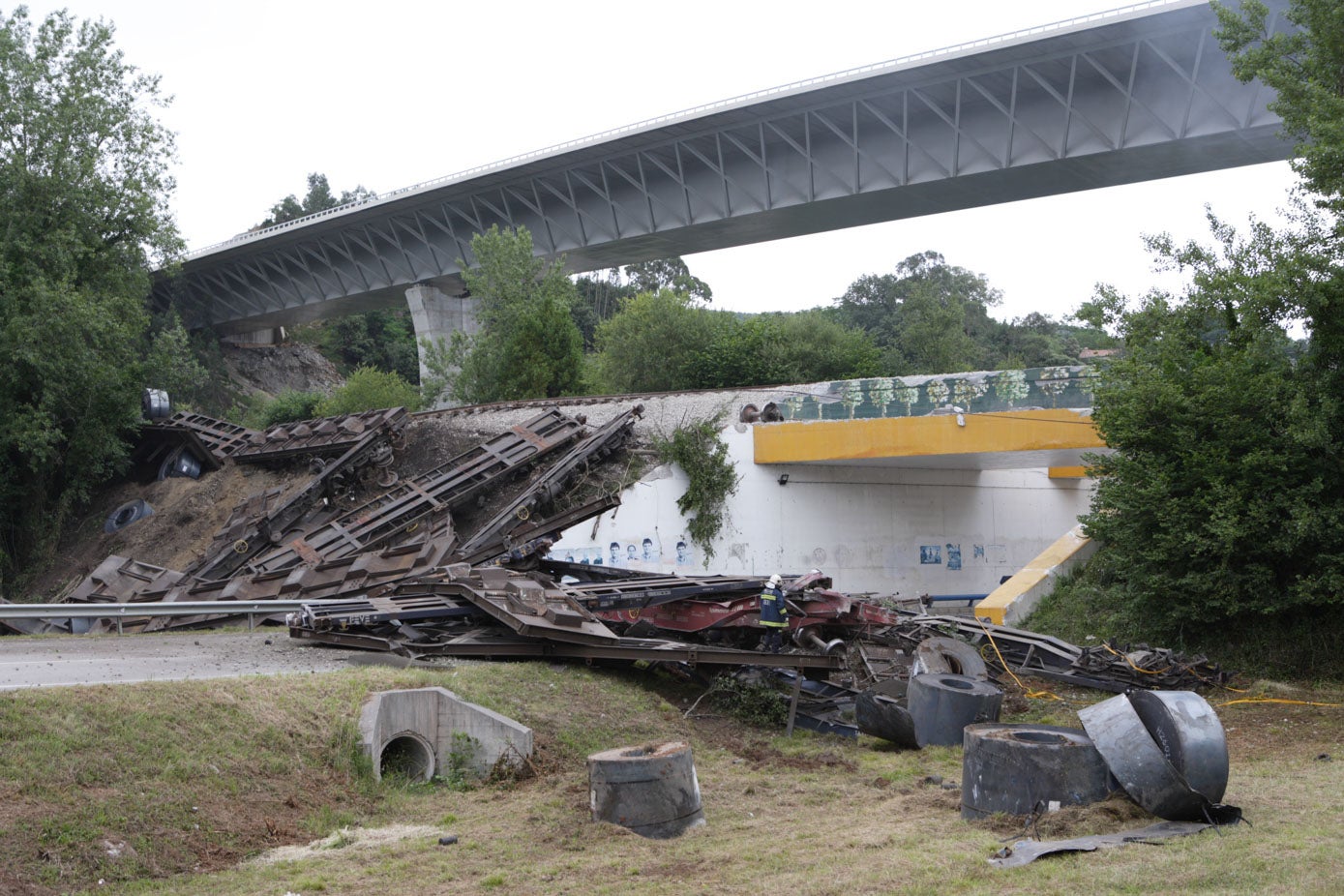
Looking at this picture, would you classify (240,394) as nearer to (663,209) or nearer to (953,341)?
(663,209)

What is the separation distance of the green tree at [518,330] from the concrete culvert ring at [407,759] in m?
27.4

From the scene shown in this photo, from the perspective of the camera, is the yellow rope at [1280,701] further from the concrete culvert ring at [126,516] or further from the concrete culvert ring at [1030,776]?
the concrete culvert ring at [126,516]

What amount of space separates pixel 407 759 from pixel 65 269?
2858cm

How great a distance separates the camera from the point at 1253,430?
15633mm

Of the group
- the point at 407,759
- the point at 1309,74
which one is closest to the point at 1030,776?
the point at 407,759

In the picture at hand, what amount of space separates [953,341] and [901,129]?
68.9 ft

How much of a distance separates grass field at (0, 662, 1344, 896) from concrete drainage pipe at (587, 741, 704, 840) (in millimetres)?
155

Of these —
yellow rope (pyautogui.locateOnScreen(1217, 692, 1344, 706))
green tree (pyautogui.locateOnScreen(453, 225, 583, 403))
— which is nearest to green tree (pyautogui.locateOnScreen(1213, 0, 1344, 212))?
yellow rope (pyautogui.locateOnScreen(1217, 692, 1344, 706))

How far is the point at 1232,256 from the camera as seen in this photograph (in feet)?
55.8

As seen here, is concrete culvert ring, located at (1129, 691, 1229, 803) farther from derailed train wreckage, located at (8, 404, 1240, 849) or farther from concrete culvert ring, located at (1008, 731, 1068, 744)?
concrete culvert ring, located at (1008, 731, 1068, 744)

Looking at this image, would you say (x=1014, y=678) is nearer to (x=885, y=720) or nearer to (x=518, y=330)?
(x=885, y=720)

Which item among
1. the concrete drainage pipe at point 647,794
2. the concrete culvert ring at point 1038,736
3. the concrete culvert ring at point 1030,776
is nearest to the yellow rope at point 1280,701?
the concrete culvert ring at point 1038,736

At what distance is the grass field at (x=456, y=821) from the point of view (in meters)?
6.68

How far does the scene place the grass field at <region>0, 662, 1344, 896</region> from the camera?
668 cm
